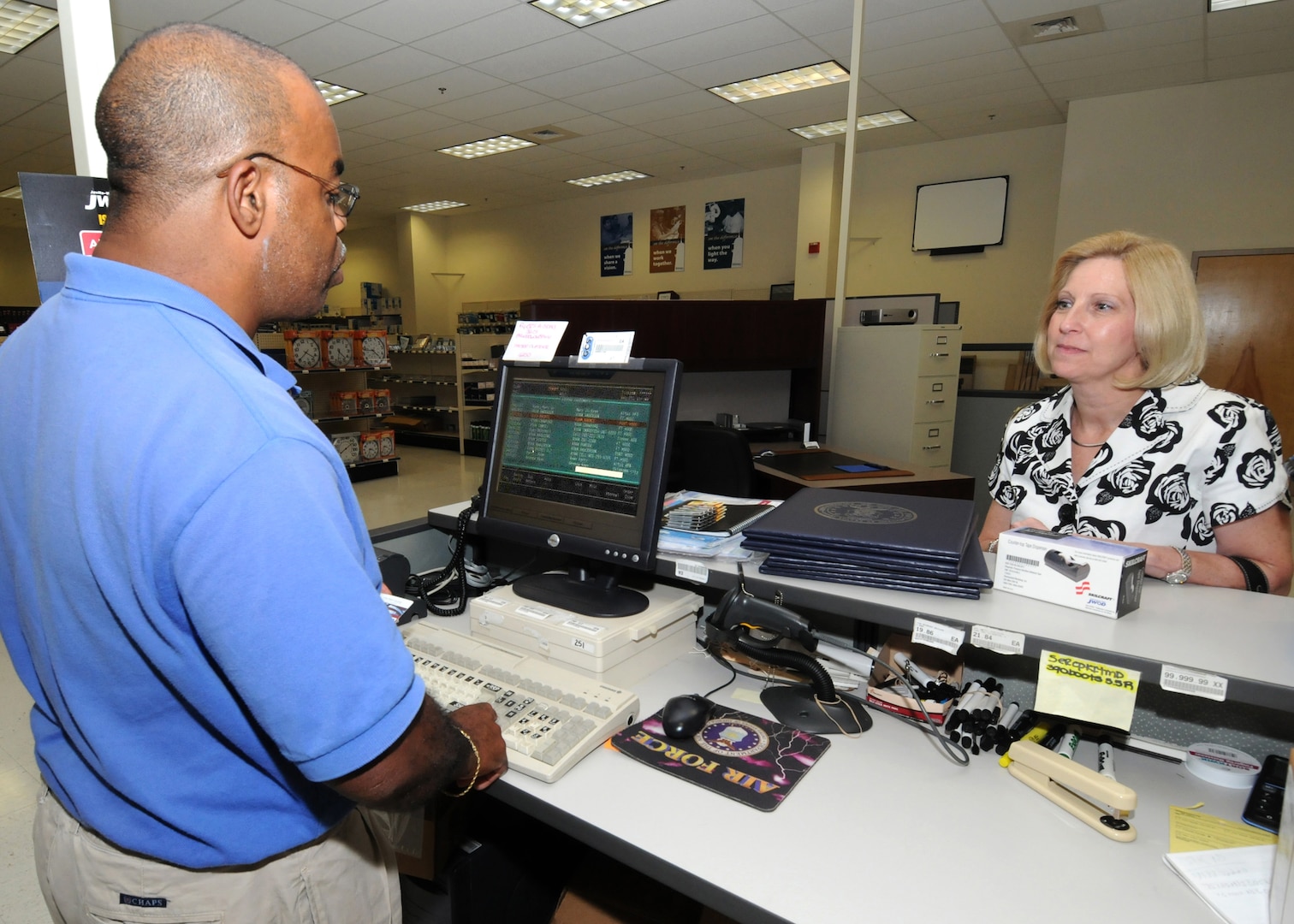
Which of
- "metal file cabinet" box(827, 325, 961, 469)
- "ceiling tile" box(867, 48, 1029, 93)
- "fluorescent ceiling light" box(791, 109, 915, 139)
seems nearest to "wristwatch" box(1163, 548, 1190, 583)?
"metal file cabinet" box(827, 325, 961, 469)

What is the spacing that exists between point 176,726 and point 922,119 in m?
6.35

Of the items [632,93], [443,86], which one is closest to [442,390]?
[443,86]

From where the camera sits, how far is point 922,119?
18.4ft

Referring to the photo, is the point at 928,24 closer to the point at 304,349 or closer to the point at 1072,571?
the point at 1072,571

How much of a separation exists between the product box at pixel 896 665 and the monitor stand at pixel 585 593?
41 cm

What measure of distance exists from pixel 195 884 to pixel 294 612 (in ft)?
1.30

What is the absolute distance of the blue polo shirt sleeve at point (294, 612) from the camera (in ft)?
1.83

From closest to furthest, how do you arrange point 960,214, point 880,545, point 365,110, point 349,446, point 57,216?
point 880,545, point 57,216, point 365,110, point 960,214, point 349,446

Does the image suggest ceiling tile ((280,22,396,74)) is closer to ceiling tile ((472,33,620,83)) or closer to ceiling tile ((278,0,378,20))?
ceiling tile ((278,0,378,20))

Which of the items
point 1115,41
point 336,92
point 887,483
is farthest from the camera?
point 336,92

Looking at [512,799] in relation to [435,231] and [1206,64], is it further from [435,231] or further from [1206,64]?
[435,231]

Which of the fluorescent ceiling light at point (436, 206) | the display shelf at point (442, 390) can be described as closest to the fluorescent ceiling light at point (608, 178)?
the display shelf at point (442, 390)

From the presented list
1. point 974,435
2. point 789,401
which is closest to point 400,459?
point 789,401

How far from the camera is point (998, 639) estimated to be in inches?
35.6
